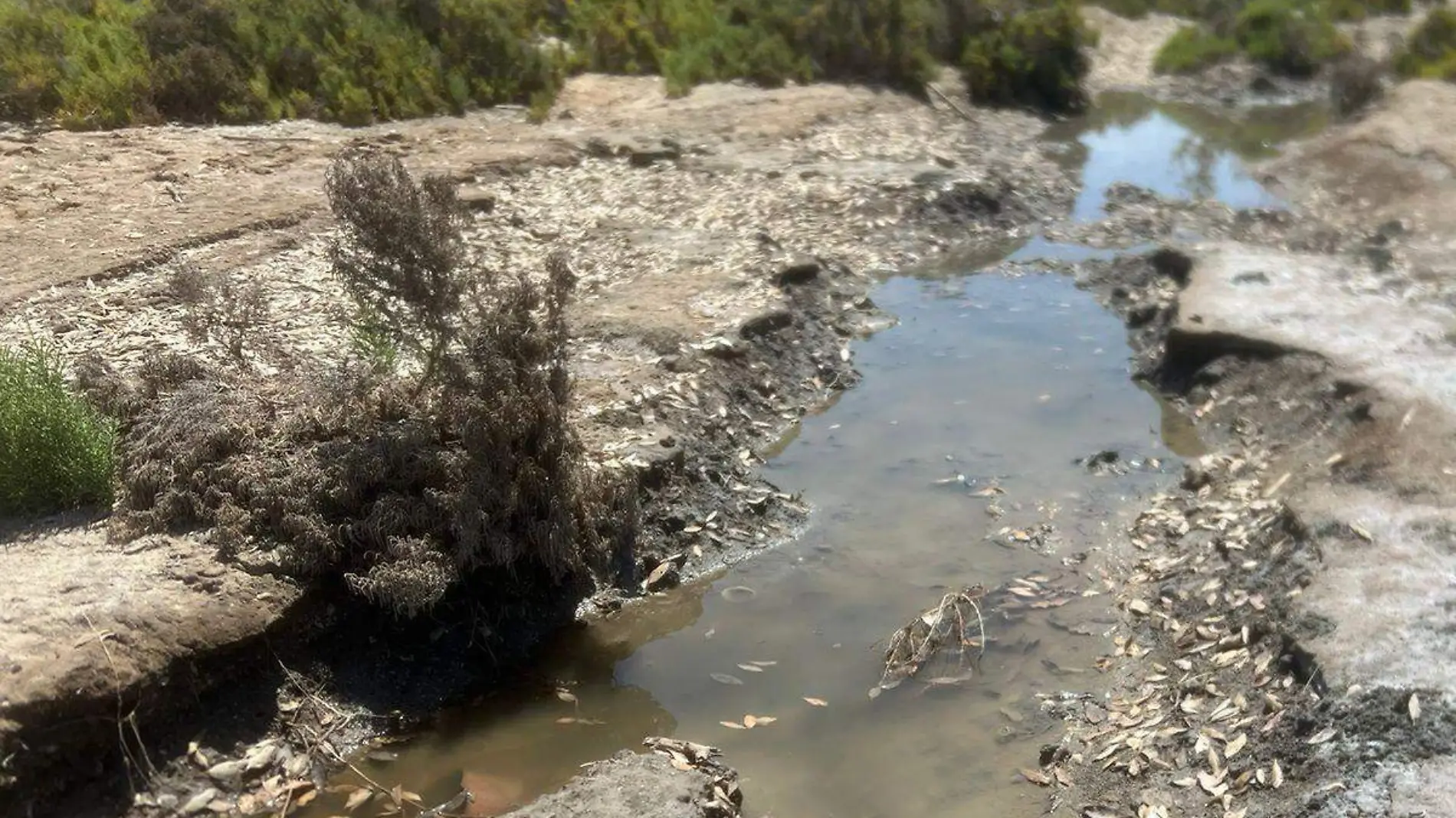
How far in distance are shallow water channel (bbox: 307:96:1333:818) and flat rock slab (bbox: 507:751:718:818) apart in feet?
0.94

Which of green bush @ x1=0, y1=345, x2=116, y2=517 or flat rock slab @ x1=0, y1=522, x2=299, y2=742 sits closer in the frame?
flat rock slab @ x1=0, y1=522, x2=299, y2=742

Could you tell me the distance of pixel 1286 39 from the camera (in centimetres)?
2280

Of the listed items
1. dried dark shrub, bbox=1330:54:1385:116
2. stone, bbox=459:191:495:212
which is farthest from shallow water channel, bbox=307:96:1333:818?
dried dark shrub, bbox=1330:54:1385:116

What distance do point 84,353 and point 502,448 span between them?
265 centimetres

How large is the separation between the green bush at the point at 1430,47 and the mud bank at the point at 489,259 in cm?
765

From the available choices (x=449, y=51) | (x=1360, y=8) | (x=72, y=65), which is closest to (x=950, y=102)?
(x=449, y=51)

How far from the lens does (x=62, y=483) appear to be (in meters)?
5.60

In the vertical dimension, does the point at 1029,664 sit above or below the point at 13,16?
below

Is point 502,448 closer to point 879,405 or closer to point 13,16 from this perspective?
point 879,405

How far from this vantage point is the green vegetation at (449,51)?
10.7 m

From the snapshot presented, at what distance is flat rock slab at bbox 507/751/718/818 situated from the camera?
463 cm

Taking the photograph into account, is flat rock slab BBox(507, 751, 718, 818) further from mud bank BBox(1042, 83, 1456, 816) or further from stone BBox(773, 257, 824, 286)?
stone BBox(773, 257, 824, 286)

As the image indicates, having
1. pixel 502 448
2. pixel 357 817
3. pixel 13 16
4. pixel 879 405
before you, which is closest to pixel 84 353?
pixel 502 448

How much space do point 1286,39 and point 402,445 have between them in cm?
2180
